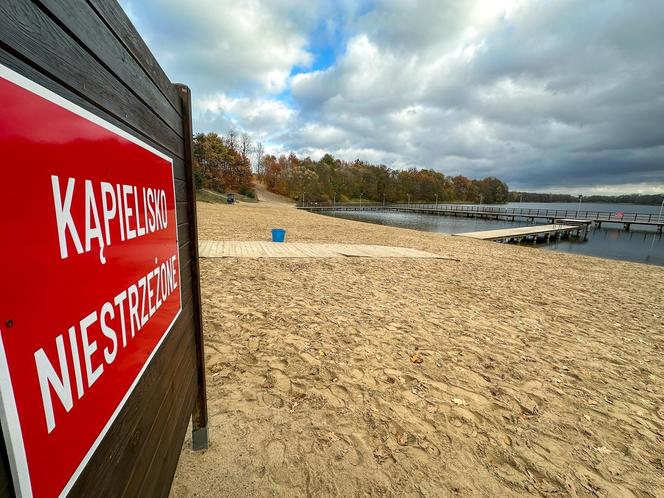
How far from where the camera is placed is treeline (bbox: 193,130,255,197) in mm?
53062

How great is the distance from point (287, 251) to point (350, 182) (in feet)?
299

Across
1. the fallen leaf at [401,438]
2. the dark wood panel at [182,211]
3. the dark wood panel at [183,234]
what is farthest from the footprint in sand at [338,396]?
the dark wood panel at [182,211]

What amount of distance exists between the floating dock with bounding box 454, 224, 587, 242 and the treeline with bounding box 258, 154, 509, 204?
55.6 metres

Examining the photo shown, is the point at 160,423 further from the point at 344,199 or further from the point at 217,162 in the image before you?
the point at 344,199

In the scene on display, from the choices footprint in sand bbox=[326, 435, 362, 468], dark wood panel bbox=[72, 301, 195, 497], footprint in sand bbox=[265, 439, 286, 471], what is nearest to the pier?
footprint in sand bbox=[326, 435, 362, 468]

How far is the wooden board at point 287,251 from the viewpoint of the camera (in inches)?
317

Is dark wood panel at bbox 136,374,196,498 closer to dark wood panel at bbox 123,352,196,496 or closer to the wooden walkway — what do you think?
dark wood panel at bbox 123,352,196,496

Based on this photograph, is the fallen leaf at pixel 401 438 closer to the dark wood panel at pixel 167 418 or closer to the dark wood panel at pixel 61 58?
the dark wood panel at pixel 167 418

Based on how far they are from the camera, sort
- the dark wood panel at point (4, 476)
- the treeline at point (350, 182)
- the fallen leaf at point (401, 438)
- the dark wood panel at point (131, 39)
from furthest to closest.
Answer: the treeline at point (350, 182), the fallen leaf at point (401, 438), the dark wood panel at point (131, 39), the dark wood panel at point (4, 476)

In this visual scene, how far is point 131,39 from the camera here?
1.10 meters

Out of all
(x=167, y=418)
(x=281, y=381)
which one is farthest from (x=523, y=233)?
(x=167, y=418)

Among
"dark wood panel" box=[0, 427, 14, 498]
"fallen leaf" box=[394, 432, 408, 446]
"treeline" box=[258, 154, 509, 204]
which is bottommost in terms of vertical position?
"fallen leaf" box=[394, 432, 408, 446]

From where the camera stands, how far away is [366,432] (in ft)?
7.97

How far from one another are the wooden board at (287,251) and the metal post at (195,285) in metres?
5.60
